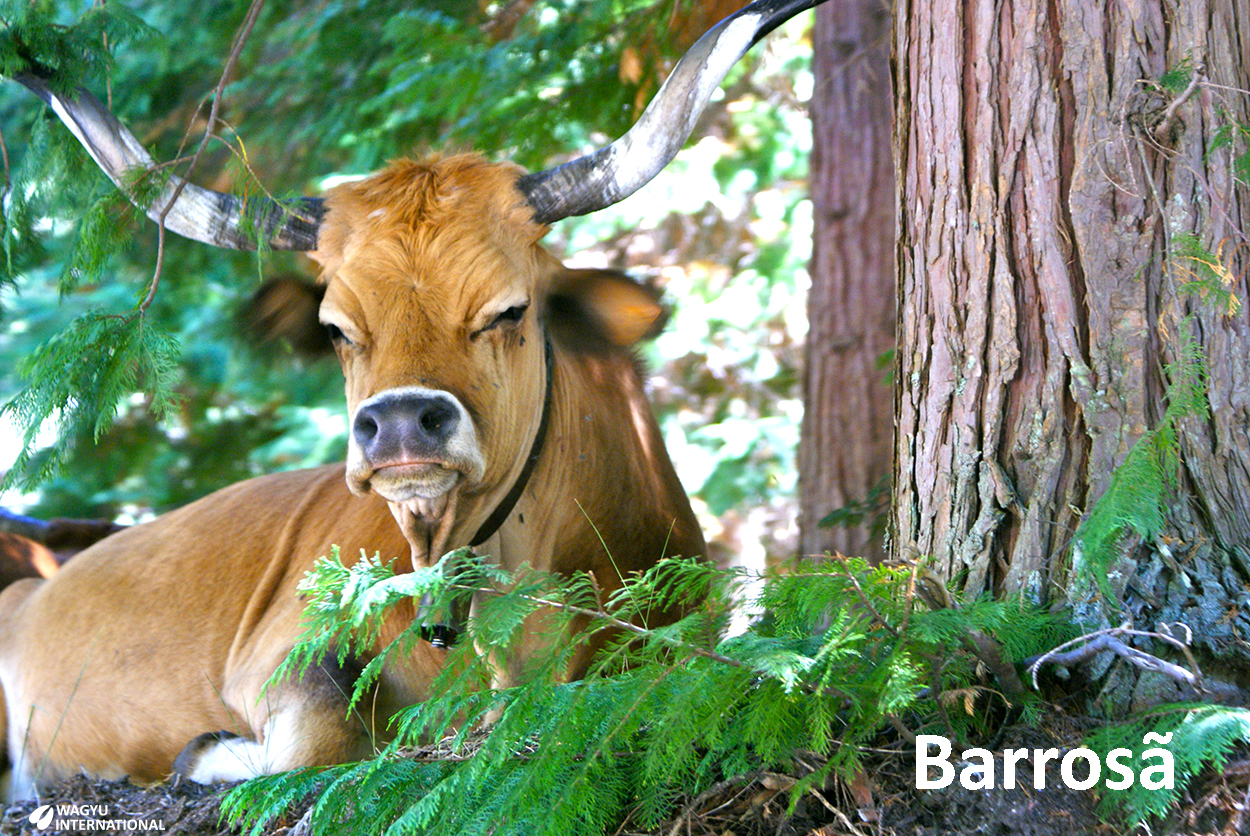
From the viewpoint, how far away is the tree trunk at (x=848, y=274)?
625cm

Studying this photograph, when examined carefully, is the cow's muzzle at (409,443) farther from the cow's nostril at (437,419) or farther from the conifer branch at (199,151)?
the conifer branch at (199,151)

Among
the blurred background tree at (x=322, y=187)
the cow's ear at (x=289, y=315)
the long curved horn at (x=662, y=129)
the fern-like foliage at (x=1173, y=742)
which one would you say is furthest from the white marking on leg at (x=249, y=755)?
the fern-like foliage at (x=1173, y=742)

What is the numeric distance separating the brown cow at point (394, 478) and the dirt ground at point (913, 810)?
53.1 inches

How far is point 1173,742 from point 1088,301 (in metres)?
1.16

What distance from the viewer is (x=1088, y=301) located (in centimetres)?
280

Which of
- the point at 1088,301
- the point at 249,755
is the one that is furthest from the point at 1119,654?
the point at 249,755

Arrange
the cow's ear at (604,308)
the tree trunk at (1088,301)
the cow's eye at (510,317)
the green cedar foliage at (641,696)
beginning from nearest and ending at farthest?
the green cedar foliage at (641,696) < the tree trunk at (1088,301) < the cow's eye at (510,317) < the cow's ear at (604,308)

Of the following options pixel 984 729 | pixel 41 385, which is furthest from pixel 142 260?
pixel 984 729

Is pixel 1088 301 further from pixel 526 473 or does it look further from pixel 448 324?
pixel 526 473

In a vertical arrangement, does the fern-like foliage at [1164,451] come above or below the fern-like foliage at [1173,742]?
above

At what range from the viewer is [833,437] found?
6.33 meters

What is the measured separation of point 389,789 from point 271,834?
61 centimetres

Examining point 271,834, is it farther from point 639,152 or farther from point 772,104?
point 772,104

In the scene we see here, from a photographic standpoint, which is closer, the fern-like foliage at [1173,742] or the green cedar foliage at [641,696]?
the fern-like foliage at [1173,742]
